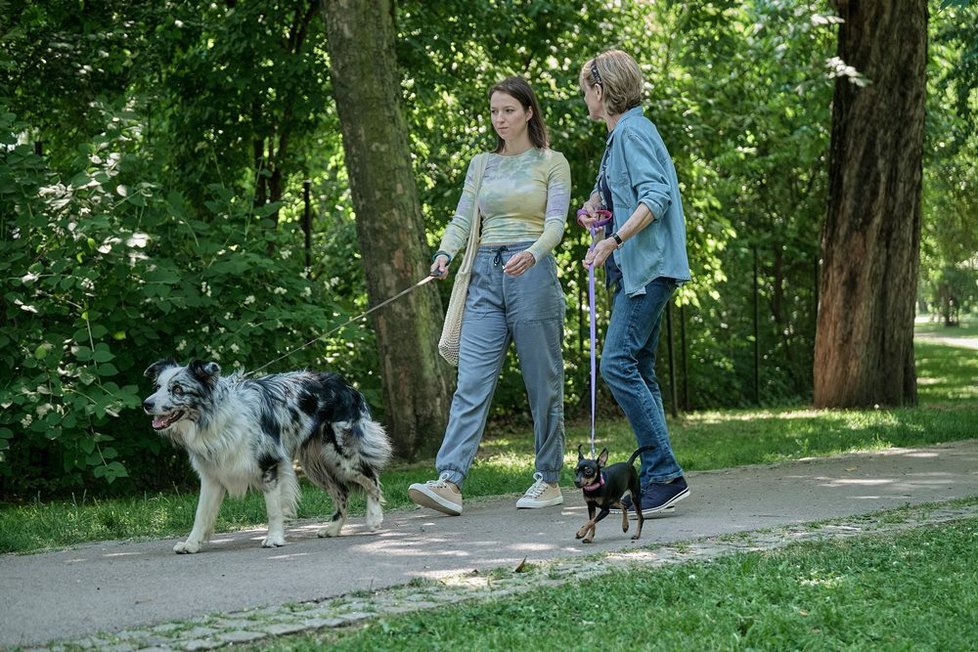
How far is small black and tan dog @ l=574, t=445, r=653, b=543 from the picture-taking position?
6.39 metres

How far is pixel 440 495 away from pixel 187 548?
1569 mm

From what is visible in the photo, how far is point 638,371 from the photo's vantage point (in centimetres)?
752

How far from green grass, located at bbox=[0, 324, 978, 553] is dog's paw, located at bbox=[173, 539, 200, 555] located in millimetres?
863

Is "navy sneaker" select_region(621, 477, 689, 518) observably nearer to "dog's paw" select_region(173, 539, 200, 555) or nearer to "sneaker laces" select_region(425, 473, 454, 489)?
"sneaker laces" select_region(425, 473, 454, 489)

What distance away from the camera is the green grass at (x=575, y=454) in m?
7.96

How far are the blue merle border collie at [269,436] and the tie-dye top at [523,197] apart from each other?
1.23 m

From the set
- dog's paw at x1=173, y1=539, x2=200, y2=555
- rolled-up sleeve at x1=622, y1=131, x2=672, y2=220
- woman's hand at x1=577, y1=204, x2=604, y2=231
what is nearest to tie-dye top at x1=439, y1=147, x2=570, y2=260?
woman's hand at x1=577, y1=204, x2=604, y2=231

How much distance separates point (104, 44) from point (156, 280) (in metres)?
4.85

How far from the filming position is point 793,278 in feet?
78.7

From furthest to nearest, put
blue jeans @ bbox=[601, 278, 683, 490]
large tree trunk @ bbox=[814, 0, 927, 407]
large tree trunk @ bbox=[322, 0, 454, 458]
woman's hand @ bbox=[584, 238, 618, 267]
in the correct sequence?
large tree trunk @ bbox=[814, 0, 927, 407] → large tree trunk @ bbox=[322, 0, 454, 458] → blue jeans @ bbox=[601, 278, 683, 490] → woman's hand @ bbox=[584, 238, 618, 267]

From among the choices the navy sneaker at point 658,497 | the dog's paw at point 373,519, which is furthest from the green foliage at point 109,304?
the navy sneaker at point 658,497

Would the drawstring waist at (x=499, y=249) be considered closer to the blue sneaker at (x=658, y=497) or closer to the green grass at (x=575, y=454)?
the blue sneaker at (x=658, y=497)

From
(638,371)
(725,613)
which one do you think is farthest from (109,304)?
(725,613)

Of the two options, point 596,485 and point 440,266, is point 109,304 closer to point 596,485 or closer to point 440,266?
point 440,266
